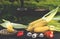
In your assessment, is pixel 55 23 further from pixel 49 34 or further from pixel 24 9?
pixel 24 9

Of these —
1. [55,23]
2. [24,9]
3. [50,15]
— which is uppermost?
[24,9]

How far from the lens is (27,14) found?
414 cm

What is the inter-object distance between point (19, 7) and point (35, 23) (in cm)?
32

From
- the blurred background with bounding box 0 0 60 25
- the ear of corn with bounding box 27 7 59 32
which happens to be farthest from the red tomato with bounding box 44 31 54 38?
the blurred background with bounding box 0 0 60 25

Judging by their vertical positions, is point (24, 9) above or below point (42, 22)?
above

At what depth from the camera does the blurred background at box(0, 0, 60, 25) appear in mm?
4105

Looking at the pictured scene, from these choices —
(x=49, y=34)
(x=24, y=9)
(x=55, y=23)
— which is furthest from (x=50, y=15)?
(x=24, y=9)

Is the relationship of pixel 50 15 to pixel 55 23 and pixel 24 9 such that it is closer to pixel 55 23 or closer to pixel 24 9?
pixel 55 23

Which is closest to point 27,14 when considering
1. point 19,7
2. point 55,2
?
point 19,7

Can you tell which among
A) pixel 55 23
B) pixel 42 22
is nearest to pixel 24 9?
pixel 42 22

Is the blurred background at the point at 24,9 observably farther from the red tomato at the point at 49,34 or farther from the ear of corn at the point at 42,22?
the red tomato at the point at 49,34

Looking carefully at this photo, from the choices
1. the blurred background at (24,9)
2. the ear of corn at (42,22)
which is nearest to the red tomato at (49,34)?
the ear of corn at (42,22)

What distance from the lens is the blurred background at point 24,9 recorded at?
4.11 metres

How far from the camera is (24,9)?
415 cm
